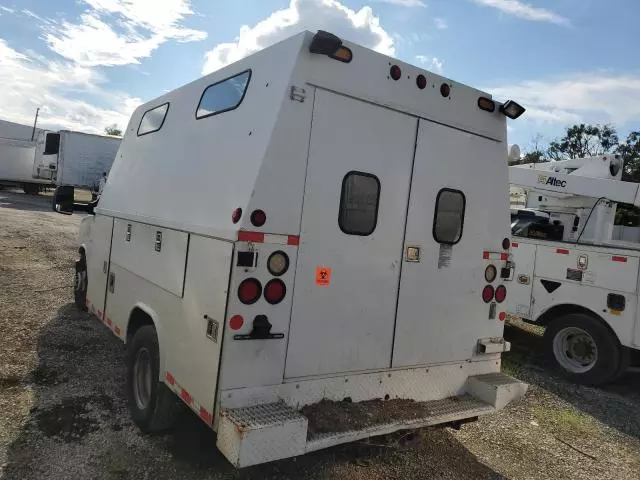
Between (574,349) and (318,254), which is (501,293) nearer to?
(318,254)

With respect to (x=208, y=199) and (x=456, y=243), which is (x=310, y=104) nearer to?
(x=208, y=199)

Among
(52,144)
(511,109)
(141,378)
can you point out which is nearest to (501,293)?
(511,109)

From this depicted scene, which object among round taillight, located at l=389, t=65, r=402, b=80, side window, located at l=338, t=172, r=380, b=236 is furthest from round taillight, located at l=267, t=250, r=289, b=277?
round taillight, located at l=389, t=65, r=402, b=80

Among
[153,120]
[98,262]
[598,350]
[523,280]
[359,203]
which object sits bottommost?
[598,350]

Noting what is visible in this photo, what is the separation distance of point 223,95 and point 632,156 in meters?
36.0

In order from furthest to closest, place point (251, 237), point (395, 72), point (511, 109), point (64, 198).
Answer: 1. point (64, 198)
2. point (511, 109)
3. point (395, 72)
4. point (251, 237)

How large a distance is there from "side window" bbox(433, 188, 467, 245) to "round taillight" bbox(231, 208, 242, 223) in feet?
5.22

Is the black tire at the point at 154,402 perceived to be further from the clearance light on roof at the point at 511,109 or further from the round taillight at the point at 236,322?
the clearance light on roof at the point at 511,109

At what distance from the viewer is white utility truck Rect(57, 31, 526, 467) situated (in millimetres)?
3002

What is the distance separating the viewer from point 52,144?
2527 cm

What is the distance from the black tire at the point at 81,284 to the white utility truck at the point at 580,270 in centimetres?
542

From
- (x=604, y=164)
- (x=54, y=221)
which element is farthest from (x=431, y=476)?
(x=54, y=221)

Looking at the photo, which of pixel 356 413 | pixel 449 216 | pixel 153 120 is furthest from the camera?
pixel 153 120

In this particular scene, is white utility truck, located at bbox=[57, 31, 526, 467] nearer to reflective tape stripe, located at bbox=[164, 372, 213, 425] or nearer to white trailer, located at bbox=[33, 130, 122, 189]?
reflective tape stripe, located at bbox=[164, 372, 213, 425]
